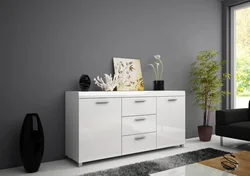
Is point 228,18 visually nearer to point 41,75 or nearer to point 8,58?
point 41,75

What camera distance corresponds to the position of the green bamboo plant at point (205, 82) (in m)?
4.25

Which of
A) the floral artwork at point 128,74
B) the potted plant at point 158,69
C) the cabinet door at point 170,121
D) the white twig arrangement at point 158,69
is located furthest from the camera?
the white twig arrangement at point 158,69

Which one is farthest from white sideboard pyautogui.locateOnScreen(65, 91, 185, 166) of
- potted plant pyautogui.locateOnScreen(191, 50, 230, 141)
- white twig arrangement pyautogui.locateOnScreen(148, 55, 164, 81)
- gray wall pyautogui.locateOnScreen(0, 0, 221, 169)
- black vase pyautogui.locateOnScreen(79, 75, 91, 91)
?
potted plant pyautogui.locateOnScreen(191, 50, 230, 141)

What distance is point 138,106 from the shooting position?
331 cm

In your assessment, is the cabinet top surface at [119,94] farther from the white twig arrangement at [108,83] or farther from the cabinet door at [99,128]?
the white twig arrangement at [108,83]

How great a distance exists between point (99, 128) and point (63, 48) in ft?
3.82

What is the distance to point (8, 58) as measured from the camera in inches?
113

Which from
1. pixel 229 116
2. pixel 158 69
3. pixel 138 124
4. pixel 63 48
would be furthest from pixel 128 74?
pixel 229 116

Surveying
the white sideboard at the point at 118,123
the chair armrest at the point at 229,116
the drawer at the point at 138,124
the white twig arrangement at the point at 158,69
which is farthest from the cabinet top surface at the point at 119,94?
the chair armrest at the point at 229,116

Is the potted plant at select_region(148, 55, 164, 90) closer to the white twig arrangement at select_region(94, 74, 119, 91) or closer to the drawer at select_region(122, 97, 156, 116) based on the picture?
the drawer at select_region(122, 97, 156, 116)

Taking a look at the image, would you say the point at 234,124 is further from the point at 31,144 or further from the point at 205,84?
the point at 31,144

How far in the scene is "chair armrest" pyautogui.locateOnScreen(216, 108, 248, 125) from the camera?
3.60 meters

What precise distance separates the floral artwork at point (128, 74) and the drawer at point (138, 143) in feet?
2.49

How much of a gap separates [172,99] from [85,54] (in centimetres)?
144
